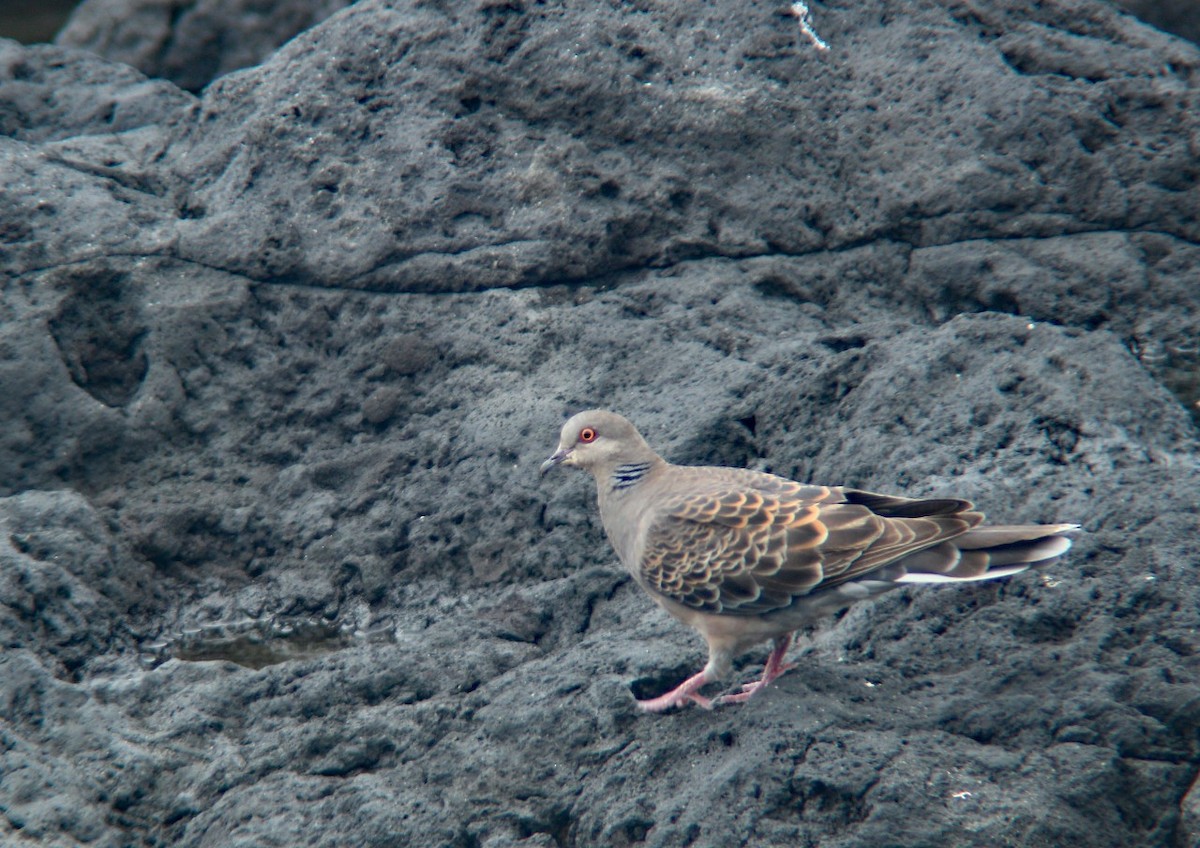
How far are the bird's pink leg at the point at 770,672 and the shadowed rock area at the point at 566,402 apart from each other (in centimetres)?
12

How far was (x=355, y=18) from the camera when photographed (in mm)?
6594

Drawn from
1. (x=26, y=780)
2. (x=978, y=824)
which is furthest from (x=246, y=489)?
(x=978, y=824)

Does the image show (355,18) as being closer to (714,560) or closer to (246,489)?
(246,489)

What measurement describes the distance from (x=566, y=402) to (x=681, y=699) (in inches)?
73.1

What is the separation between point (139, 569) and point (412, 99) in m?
2.78

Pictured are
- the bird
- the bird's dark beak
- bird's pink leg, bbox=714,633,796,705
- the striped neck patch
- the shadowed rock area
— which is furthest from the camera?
the bird's dark beak

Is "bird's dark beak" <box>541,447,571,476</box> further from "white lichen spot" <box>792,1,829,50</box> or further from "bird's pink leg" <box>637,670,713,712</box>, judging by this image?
"white lichen spot" <box>792,1,829,50</box>

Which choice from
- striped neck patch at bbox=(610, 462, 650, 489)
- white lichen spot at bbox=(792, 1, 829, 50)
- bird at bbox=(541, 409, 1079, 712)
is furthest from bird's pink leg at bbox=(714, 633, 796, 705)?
white lichen spot at bbox=(792, 1, 829, 50)

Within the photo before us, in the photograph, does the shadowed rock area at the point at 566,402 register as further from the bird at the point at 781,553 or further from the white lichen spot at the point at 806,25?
the bird at the point at 781,553

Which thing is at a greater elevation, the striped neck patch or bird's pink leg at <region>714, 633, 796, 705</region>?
the striped neck patch

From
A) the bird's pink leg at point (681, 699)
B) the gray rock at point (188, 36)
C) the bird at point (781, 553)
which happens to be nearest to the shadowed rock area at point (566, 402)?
the bird's pink leg at point (681, 699)

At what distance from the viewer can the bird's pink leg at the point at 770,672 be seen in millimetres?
4105

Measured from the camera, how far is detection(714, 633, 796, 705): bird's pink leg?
4105mm

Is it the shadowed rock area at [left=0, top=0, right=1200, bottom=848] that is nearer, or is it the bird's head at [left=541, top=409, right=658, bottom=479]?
the shadowed rock area at [left=0, top=0, right=1200, bottom=848]
